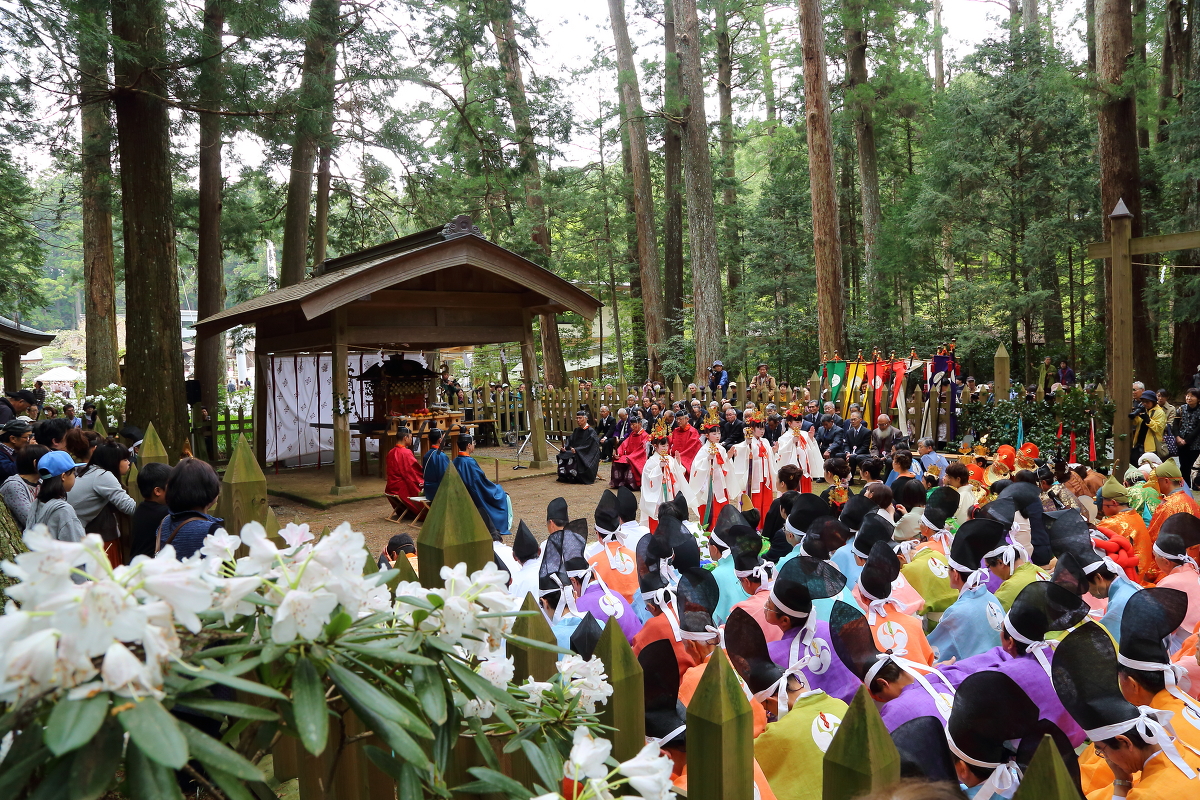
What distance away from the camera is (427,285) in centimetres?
1259

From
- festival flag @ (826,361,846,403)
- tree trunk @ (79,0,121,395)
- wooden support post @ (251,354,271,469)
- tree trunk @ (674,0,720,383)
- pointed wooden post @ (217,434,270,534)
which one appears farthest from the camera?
tree trunk @ (674,0,720,383)

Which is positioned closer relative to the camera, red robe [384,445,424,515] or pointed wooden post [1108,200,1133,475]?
pointed wooden post [1108,200,1133,475]

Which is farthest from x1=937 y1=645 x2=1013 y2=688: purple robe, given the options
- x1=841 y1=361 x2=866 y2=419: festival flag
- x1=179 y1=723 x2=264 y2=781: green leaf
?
x1=841 y1=361 x2=866 y2=419: festival flag

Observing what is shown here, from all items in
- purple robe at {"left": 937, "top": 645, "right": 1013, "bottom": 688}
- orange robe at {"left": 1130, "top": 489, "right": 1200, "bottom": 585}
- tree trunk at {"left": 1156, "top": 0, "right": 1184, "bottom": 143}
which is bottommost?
purple robe at {"left": 937, "top": 645, "right": 1013, "bottom": 688}

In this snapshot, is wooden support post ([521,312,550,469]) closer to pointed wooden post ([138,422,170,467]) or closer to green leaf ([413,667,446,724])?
pointed wooden post ([138,422,170,467])

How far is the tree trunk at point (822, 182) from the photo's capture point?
49.2ft

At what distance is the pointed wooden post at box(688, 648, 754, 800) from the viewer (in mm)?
1628

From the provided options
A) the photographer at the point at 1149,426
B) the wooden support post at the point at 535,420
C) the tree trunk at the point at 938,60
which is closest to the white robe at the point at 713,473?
the wooden support post at the point at 535,420

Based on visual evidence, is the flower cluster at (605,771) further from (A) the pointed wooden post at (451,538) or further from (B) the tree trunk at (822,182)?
(B) the tree trunk at (822,182)

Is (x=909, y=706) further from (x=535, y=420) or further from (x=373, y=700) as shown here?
(x=535, y=420)

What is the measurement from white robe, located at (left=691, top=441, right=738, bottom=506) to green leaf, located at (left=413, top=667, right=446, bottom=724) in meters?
8.79

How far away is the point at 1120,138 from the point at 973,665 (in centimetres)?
1592

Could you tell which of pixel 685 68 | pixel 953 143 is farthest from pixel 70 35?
pixel 953 143

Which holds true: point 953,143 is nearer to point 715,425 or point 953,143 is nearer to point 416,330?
point 715,425
